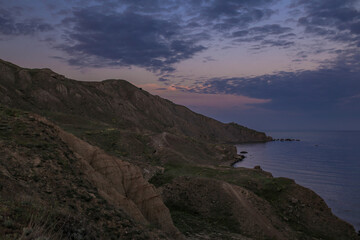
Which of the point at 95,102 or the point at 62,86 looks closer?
the point at 62,86

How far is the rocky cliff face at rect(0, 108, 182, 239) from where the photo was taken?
853 centimetres

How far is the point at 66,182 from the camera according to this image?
38.0ft

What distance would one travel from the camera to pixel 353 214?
3300cm

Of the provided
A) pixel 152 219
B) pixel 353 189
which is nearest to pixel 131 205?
pixel 152 219

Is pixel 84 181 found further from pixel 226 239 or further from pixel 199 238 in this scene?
pixel 226 239

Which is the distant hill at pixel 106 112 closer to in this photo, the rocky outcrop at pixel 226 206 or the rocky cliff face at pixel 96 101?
the rocky cliff face at pixel 96 101

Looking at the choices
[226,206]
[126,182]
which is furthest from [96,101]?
[126,182]

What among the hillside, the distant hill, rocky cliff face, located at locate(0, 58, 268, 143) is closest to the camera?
the hillside

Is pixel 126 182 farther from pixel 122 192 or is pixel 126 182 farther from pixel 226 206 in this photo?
pixel 226 206

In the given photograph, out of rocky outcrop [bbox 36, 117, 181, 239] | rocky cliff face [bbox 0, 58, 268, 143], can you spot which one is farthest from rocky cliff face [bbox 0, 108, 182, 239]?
rocky cliff face [bbox 0, 58, 268, 143]

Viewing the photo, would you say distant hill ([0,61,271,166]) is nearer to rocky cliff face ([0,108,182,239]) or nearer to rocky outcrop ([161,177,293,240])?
rocky outcrop ([161,177,293,240])

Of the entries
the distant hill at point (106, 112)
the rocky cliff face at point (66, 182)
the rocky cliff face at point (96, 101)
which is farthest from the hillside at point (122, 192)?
the rocky cliff face at point (96, 101)

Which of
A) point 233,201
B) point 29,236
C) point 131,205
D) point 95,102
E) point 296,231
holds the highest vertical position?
point 95,102

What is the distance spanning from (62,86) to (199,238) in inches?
2888
